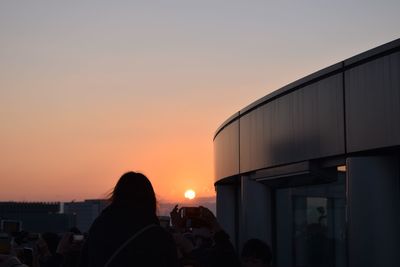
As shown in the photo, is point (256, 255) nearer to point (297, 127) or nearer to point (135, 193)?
point (135, 193)

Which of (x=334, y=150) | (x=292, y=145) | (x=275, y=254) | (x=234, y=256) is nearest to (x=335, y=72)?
(x=334, y=150)

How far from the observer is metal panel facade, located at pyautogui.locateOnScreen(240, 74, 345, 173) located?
13.1m

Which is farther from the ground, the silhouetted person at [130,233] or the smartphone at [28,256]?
the silhouetted person at [130,233]

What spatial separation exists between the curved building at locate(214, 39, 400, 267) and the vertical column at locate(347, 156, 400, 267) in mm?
17

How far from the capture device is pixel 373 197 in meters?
A: 11.8

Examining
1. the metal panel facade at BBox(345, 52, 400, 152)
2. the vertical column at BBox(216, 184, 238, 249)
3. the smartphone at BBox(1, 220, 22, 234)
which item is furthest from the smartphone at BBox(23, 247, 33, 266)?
the vertical column at BBox(216, 184, 238, 249)

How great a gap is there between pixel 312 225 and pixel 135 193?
38.1 feet

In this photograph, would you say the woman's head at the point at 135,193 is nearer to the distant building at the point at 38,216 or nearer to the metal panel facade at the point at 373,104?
the metal panel facade at the point at 373,104

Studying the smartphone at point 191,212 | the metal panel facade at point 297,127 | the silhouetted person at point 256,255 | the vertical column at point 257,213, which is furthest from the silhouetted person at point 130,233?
the vertical column at point 257,213

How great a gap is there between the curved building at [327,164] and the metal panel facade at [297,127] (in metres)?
0.02

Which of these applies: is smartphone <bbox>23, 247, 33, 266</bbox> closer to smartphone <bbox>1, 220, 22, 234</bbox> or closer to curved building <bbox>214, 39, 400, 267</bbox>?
smartphone <bbox>1, 220, 22, 234</bbox>

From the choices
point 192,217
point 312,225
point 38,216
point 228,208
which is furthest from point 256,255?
point 38,216

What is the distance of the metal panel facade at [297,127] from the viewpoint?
42.9 ft

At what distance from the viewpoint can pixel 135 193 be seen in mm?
4605
